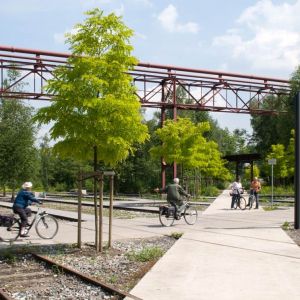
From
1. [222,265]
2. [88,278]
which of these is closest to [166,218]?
[222,265]

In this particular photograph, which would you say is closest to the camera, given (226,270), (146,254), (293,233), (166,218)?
(226,270)

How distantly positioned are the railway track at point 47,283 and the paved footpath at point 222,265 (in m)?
0.65

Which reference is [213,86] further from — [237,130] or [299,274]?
[237,130]

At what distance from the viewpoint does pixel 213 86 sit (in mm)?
43562

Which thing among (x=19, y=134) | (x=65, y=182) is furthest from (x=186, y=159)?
(x=65, y=182)

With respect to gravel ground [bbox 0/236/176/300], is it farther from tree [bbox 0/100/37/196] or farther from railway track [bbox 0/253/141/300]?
tree [bbox 0/100/37/196]

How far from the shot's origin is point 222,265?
31.8ft

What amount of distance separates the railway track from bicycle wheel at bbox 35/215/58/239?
3.48m

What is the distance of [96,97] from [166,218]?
7634mm

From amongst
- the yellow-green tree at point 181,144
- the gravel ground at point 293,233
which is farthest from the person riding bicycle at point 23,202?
the yellow-green tree at point 181,144

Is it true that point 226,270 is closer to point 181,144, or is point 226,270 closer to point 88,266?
point 88,266

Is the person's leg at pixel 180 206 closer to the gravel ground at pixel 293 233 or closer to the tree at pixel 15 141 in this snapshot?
the gravel ground at pixel 293 233

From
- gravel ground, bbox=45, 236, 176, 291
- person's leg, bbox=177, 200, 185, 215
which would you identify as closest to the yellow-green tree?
person's leg, bbox=177, 200, 185, 215

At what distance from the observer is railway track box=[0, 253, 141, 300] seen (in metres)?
7.94
